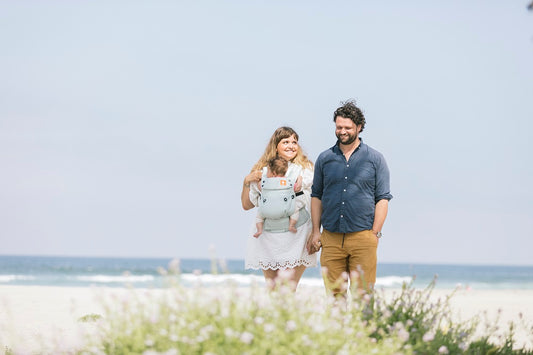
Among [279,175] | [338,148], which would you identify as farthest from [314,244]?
[338,148]

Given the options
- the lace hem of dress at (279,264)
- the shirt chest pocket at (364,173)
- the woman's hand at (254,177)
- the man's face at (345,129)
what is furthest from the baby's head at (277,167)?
the lace hem of dress at (279,264)

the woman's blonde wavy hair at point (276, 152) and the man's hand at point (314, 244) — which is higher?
the woman's blonde wavy hair at point (276, 152)

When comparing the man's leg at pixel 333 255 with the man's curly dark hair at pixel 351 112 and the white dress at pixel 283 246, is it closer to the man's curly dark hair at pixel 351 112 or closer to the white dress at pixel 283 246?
the white dress at pixel 283 246

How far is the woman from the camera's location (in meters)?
6.55

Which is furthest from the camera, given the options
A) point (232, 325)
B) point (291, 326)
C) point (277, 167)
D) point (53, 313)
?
point (53, 313)

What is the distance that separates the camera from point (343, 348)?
157 inches

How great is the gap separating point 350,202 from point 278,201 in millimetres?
753

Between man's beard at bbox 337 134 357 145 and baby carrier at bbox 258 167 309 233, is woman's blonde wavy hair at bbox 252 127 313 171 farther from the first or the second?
man's beard at bbox 337 134 357 145

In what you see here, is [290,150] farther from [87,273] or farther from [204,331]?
[87,273]

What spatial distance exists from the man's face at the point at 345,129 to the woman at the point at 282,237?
1.64ft

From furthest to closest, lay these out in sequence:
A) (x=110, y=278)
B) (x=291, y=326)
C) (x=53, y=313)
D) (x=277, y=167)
→ (x=110, y=278), (x=53, y=313), (x=277, y=167), (x=291, y=326)

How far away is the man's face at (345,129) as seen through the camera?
6359 millimetres

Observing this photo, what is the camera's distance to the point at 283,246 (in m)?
6.57

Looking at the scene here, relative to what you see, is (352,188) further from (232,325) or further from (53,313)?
(53,313)
